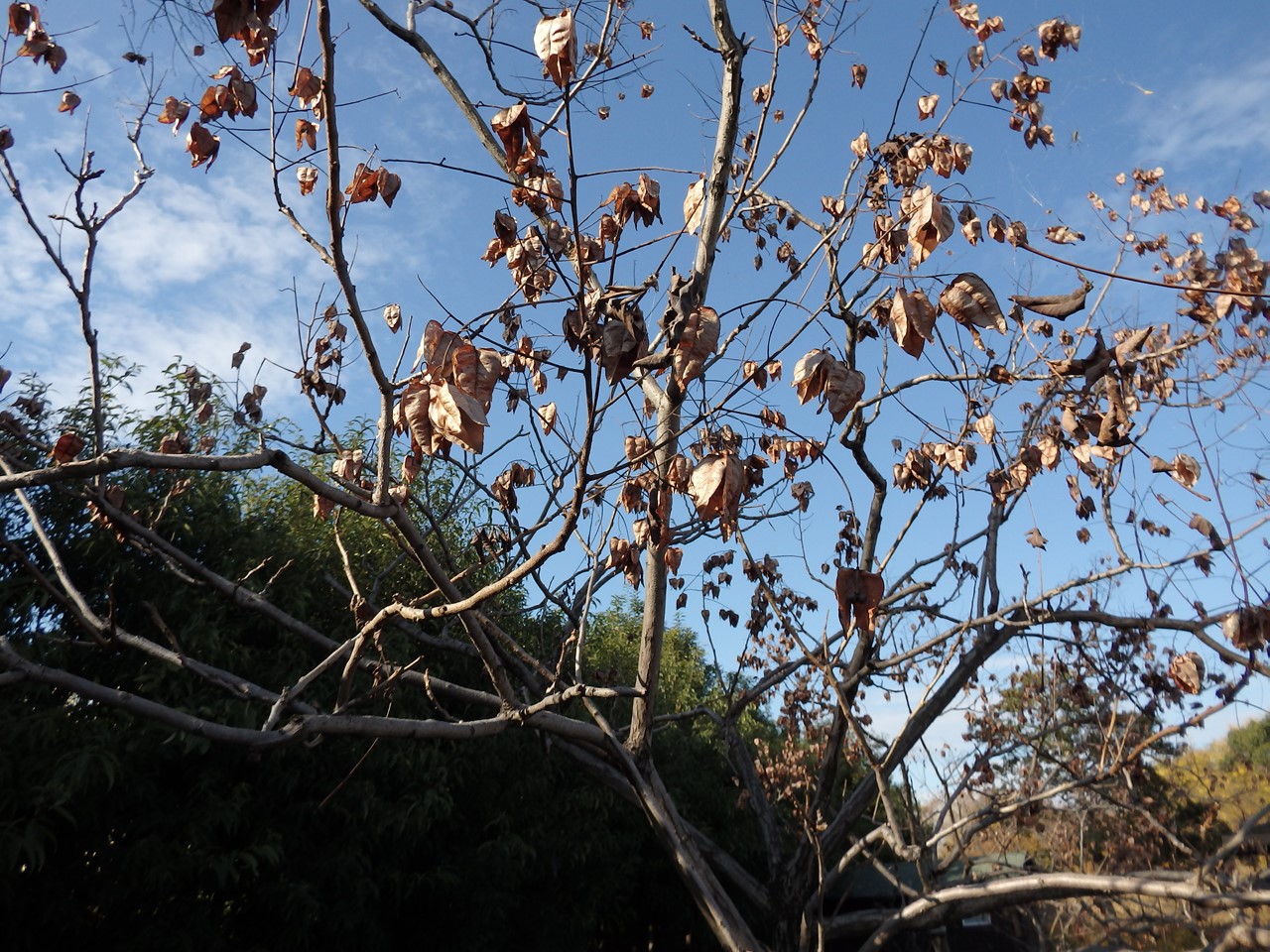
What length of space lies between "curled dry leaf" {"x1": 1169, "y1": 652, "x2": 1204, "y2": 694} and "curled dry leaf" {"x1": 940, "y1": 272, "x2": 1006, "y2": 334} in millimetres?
2230

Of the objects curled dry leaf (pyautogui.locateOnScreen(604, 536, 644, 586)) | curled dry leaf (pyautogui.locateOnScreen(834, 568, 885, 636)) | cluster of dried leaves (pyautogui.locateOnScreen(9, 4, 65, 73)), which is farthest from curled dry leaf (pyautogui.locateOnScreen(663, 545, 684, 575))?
cluster of dried leaves (pyautogui.locateOnScreen(9, 4, 65, 73))

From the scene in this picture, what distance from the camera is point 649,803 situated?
3375mm

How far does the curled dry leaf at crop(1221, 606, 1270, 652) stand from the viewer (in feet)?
10.1

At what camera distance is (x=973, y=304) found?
5.88 feet

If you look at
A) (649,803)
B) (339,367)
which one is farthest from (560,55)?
(649,803)

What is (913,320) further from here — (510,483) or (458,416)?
(510,483)

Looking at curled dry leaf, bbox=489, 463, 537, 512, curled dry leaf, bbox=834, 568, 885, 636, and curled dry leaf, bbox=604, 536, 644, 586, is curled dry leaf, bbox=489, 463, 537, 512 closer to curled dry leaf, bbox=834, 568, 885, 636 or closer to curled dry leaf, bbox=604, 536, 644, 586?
curled dry leaf, bbox=604, 536, 644, 586

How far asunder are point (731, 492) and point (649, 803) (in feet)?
6.57

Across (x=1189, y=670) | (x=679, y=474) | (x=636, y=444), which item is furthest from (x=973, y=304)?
(x=1189, y=670)

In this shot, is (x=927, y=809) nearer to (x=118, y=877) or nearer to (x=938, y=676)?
(x=938, y=676)

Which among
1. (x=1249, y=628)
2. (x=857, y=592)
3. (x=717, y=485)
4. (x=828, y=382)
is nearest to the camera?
(x=717, y=485)

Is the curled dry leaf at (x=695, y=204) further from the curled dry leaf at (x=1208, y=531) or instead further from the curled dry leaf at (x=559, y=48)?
the curled dry leaf at (x=1208, y=531)

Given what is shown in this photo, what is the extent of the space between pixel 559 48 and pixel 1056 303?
42.1 inches

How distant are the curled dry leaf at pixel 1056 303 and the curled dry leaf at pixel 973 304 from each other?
73 millimetres
